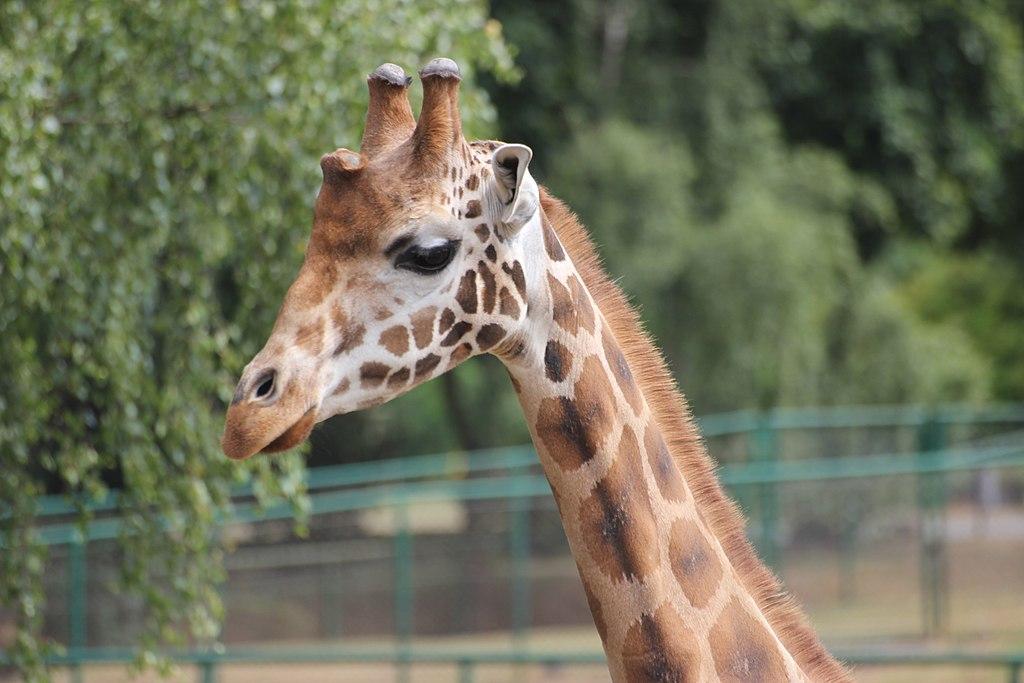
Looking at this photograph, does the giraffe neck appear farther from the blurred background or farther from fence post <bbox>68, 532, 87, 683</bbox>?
fence post <bbox>68, 532, 87, 683</bbox>

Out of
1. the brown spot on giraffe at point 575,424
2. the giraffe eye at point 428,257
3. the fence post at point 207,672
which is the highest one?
the giraffe eye at point 428,257

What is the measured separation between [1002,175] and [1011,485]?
10350 millimetres

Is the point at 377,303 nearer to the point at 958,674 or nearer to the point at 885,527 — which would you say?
the point at 958,674

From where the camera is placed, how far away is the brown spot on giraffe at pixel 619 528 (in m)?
3.34

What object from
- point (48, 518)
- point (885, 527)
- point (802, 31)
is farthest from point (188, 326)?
point (802, 31)

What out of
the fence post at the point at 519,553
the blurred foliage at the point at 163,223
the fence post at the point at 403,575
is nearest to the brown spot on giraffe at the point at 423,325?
the blurred foliage at the point at 163,223

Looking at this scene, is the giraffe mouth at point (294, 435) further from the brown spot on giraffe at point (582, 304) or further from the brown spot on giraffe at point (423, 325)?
the brown spot on giraffe at point (582, 304)

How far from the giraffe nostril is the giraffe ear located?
2.11 ft

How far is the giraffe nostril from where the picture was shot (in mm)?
2924

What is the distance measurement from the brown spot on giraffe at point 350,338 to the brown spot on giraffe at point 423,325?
0.40 ft

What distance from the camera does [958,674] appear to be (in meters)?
11.5

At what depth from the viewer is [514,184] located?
10.7 ft

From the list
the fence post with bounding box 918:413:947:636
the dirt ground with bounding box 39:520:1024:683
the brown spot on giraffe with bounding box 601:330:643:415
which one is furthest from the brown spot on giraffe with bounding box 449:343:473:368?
the fence post with bounding box 918:413:947:636

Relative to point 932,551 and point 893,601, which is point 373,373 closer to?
point 893,601
